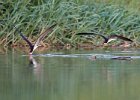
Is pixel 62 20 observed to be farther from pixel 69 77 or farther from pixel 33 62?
pixel 69 77

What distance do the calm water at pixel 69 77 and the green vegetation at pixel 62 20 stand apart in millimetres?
2350

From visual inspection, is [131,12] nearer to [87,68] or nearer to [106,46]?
[106,46]

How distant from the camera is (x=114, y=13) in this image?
13492 millimetres

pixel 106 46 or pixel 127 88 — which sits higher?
pixel 127 88

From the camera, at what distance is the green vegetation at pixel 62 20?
13016 mm

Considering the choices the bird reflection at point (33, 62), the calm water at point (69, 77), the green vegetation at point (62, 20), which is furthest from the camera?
the green vegetation at point (62, 20)

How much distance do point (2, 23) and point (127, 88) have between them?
6.51m

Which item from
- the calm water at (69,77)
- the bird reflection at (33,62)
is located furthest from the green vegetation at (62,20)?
Result: the bird reflection at (33,62)

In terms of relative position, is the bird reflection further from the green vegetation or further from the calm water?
the green vegetation

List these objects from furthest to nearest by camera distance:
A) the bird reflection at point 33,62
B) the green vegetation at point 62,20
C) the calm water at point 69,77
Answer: the green vegetation at point 62,20, the bird reflection at point 33,62, the calm water at point 69,77

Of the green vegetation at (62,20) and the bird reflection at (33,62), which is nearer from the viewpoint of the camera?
the bird reflection at (33,62)

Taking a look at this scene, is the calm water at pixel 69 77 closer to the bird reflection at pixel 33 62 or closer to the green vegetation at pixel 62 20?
the bird reflection at pixel 33 62

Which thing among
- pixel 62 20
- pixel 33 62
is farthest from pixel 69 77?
pixel 62 20

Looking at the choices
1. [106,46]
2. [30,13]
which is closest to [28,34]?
[30,13]
